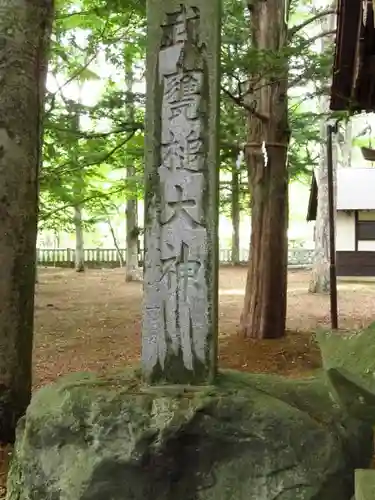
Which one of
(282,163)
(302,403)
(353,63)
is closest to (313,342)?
(282,163)

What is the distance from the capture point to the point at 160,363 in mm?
4008

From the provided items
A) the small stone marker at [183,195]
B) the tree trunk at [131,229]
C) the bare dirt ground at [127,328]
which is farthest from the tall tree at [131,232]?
the small stone marker at [183,195]

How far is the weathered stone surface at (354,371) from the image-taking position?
330 centimetres

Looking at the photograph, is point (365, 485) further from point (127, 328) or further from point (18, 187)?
point (127, 328)

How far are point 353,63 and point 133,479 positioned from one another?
204 inches

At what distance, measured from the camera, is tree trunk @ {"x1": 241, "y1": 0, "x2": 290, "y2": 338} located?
9.16m

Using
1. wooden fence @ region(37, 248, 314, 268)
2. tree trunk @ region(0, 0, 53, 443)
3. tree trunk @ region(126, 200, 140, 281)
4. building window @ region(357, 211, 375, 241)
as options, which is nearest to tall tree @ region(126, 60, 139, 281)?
tree trunk @ region(126, 200, 140, 281)

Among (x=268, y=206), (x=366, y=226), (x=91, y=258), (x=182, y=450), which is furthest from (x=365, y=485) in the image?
(x=91, y=258)

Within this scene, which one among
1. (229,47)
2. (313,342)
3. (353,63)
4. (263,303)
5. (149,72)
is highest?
(229,47)

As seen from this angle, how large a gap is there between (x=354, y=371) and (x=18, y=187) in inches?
123

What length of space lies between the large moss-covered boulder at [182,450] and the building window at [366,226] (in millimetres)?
18780

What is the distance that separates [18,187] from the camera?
193 inches

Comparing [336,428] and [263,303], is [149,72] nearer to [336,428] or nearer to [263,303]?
[336,428]

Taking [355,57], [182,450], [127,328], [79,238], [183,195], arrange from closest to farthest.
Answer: [182,450], [183,195], [355,57], [127,328], [79,238]
